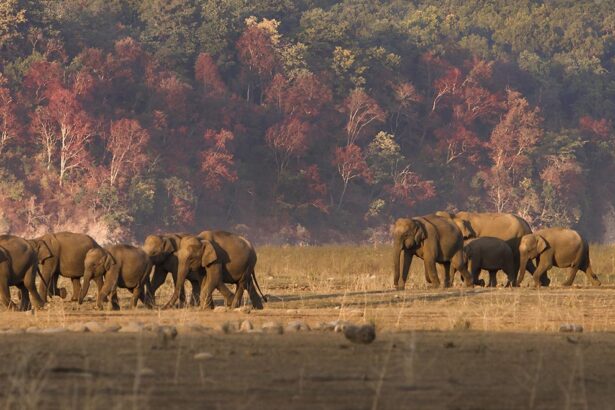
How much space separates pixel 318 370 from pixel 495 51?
79.3m

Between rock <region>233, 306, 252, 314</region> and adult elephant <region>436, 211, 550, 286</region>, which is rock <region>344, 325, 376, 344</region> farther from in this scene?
adult elephant <region>436, 211, 550, 286</region>

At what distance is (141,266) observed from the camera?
20016 mm

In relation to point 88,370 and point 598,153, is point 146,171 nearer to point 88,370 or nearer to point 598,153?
point 598,153

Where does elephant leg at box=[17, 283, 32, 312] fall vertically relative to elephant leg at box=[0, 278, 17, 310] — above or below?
below

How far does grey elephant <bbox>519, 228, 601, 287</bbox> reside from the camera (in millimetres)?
27859

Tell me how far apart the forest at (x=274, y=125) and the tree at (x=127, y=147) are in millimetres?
104

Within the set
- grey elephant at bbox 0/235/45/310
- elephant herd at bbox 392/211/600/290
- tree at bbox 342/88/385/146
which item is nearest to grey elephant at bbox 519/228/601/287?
→ elephant herd at bbox 392/211/600/290

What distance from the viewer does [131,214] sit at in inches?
2247

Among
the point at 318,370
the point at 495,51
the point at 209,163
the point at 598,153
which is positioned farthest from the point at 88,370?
the point at 495,51

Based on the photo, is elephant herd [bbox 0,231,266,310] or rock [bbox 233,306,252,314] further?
elephant herd [bbox 0,231,266,310]

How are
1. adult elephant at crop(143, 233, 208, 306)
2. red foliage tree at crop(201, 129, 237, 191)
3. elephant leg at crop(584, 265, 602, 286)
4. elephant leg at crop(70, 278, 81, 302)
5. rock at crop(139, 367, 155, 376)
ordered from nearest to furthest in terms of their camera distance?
rock at crop(139, 367, 155, 376) < adult elephant at crop(143, 233, 208, 306) < elephant leg at crop(70, 278, 81, 302) < elephant leg at crop(584, 265, 602, 286) < red foliage tree at crop(201, 129, 237, 191)

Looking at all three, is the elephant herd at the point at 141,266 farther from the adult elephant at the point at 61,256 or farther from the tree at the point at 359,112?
the tree at the point at 359,112

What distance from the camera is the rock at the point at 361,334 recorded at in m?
11.7

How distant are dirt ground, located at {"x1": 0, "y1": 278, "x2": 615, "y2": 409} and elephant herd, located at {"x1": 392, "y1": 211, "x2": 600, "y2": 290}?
11.5 m
